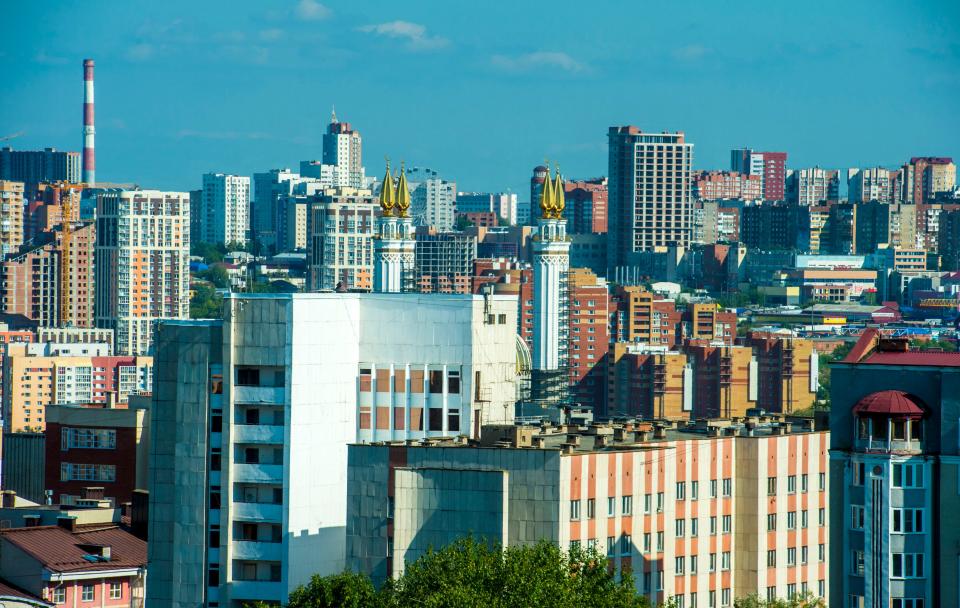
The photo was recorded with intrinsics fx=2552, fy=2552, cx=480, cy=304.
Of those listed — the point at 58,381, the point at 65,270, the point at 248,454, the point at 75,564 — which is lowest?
the point at 75,564

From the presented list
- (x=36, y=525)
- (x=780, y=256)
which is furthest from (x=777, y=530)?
(x=780, y=256)

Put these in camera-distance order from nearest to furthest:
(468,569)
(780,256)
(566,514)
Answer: (468,569)
(566,514)
(780,256)

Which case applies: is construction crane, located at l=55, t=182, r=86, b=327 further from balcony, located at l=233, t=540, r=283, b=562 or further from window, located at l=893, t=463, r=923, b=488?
window, located at l=893, t=463, r=923, b=488

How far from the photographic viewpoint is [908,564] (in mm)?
30297

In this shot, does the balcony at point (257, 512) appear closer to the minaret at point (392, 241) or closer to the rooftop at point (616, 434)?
the rooftop at point (616, 434)

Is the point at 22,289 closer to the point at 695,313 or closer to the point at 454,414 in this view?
the point at 695,313

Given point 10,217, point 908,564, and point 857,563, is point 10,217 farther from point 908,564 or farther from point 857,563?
point 908,564

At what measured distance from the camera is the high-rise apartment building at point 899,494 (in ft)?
99.4

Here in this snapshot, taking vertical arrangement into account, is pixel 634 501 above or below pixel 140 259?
below

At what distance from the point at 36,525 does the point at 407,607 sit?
39.9 feet

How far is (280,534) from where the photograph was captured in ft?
118

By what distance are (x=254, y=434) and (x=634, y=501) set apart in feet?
18.9

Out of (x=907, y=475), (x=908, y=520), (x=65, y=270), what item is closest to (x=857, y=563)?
(x=908, y=520)

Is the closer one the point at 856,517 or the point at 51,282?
the point at 856,517
